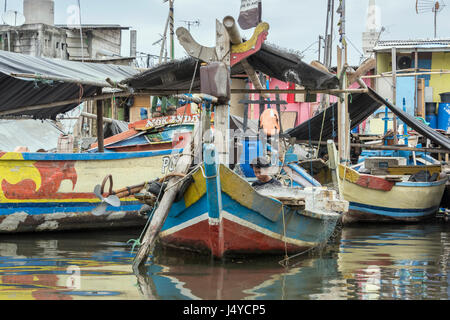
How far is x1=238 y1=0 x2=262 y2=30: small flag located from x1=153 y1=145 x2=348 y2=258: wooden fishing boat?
2.74 meters

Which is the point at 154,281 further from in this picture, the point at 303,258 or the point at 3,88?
the point at 3,88

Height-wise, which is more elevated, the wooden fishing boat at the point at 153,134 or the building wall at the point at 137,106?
the building wall at the point at 137,106

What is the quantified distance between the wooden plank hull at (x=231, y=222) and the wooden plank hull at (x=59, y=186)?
2.95 metres

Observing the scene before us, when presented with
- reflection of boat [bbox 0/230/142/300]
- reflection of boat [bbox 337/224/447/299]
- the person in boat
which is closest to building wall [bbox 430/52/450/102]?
reflection of boat [bbox 337/224/447/299]

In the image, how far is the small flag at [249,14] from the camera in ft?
29.8

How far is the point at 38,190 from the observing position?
395 inches

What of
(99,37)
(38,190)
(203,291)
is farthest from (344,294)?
(99,37)

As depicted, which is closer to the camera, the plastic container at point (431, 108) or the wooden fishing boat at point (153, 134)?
the wooden fishing boat at point (153, 134)

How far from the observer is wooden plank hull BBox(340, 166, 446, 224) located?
42.1 feet

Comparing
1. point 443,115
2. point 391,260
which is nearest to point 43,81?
A: point 391,260

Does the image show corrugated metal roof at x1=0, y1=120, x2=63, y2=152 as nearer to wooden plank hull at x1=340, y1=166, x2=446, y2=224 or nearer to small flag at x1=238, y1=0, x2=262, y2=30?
wooden plank hull at x1=340, y1=166, x2=446, y2=224

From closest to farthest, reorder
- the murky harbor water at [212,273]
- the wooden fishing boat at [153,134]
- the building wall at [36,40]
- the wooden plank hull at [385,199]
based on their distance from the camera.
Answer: the murky harbor water at [212,273] < the wooden plank hull at [385,199] < the wooden fishing boat at [153,134] < the building wall at [36,40]

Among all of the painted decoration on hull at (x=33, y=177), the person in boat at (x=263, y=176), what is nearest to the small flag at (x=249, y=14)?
the person in boat at (x=263, y=176)

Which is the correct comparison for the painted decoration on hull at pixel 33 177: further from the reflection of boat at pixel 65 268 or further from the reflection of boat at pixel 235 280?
the reflection of boat at pixel 235 280
